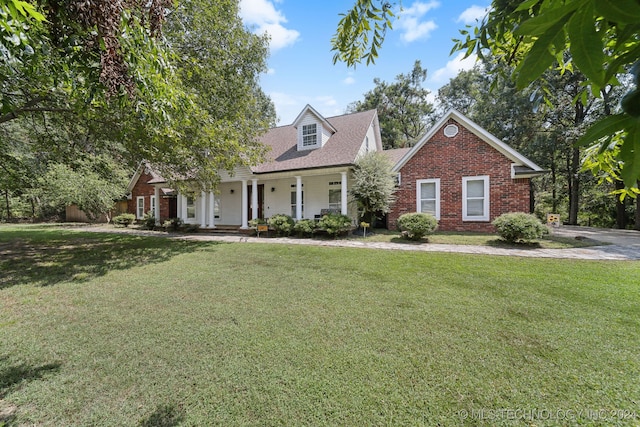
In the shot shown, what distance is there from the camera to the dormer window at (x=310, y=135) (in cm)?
A: 1571

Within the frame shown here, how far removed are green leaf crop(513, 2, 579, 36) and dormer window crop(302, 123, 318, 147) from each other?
15.5 m

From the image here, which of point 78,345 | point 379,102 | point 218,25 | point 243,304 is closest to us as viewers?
point 78,345

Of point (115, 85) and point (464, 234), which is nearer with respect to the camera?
point (115, 85)

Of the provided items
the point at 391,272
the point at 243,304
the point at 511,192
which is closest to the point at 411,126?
the point at 511,192

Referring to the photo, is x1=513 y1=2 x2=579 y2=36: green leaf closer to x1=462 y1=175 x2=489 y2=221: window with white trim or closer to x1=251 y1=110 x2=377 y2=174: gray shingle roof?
x1=251 y1=110 x2=377 y2=174: gray shingle roof

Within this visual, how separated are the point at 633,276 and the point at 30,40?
1076 cm

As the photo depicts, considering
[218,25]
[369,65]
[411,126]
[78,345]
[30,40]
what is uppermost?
[411,126]

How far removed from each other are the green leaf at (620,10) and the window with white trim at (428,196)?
1322cm

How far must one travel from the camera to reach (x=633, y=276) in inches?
232

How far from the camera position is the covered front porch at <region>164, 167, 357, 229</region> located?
14.4 meters

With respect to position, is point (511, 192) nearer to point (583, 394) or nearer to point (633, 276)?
point (633, 276)

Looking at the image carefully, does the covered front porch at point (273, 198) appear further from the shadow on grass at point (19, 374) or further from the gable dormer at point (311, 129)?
the shadow on grass at point (19, 374)

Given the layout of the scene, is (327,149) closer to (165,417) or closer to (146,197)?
(165,417)

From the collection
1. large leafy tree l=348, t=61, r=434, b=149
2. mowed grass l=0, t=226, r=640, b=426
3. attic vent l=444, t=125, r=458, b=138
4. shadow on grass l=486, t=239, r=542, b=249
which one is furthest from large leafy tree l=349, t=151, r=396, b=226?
large leafy tree l=348, t=61, r=434, b=149
